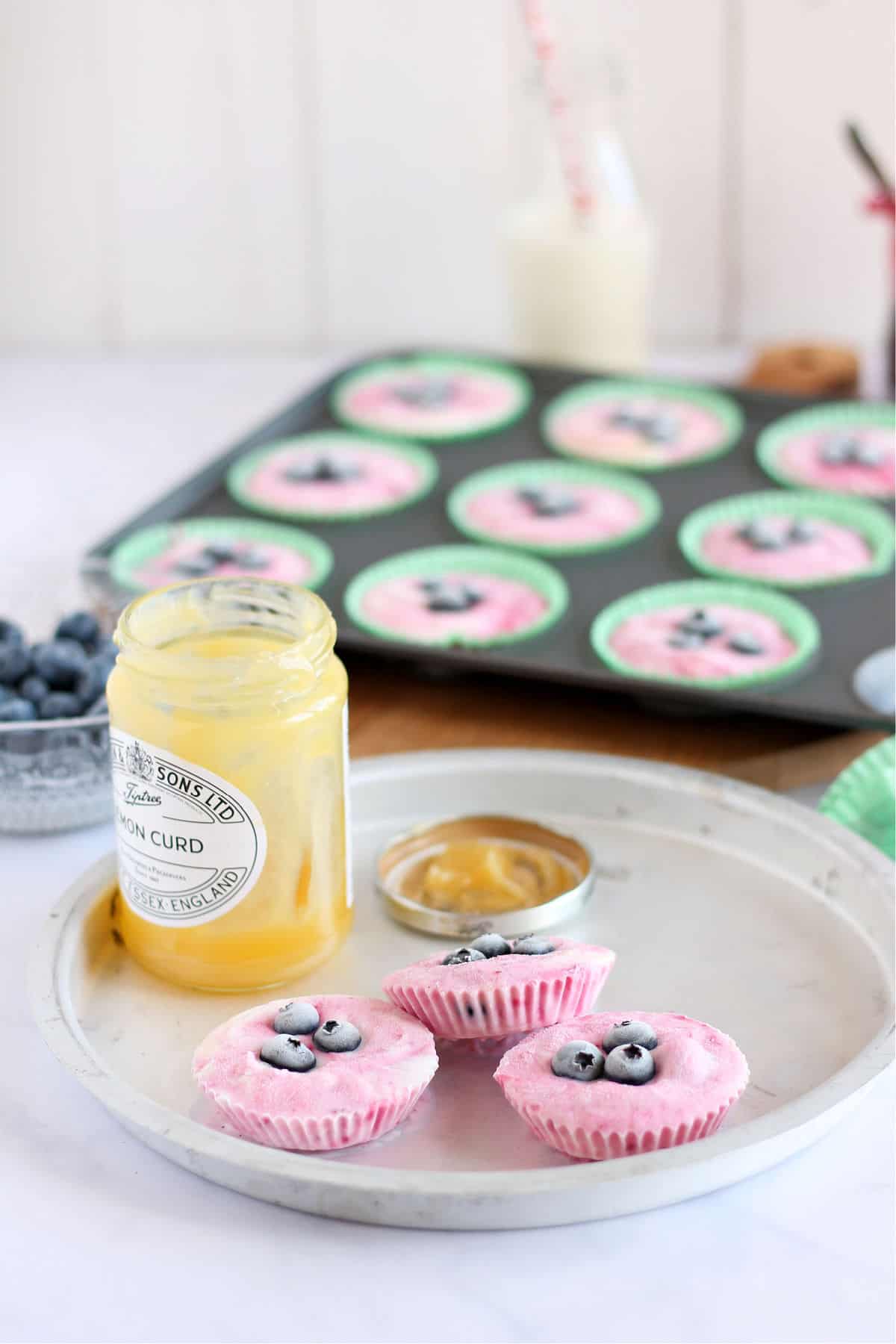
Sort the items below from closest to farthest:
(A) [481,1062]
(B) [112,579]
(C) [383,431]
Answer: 1. (A) [481,1062]
2. (B) [112,579]
3. (C) [383,431]

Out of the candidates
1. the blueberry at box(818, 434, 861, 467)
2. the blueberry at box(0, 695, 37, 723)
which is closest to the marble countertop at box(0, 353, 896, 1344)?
the blueberry at box(0, 695, 37, 723)

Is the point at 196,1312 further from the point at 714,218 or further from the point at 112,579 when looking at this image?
the point at 714,218

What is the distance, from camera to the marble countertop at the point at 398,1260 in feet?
2.37

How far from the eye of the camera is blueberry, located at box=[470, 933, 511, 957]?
858mm

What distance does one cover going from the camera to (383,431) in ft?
5.46

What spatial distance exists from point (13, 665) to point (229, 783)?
0.30 m

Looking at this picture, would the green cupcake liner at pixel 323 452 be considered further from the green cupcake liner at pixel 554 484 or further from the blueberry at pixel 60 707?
the blueberry at pixel 60 707

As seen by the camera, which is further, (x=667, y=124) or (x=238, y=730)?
(x=667, y=124)

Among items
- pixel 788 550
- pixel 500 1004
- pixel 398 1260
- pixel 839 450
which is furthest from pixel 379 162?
pixel 398 1260

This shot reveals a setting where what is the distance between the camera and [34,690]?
3.58ft

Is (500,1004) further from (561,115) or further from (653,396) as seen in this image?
(561,115)

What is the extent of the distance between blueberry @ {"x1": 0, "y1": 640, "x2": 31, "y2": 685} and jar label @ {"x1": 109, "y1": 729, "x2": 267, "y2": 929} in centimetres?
23

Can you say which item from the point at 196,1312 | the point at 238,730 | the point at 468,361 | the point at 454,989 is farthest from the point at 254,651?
the point at 468,361

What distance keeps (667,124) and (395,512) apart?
0.69 metres
